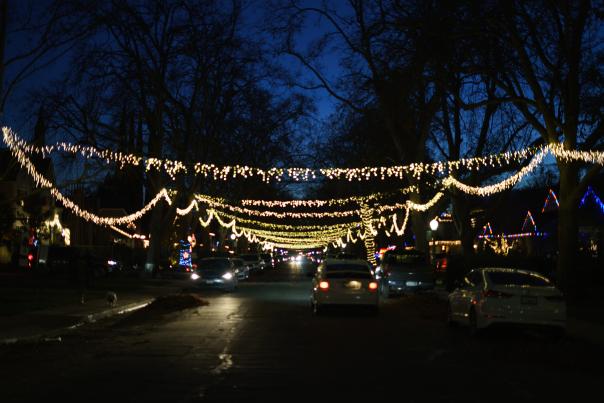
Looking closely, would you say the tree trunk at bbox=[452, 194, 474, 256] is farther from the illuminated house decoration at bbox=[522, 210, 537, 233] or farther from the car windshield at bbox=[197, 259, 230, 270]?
the illuminated house decoration at bbox=[522, 210, 537, 233]

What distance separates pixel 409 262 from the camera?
33.1 meters

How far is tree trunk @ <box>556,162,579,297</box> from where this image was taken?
25.7 m

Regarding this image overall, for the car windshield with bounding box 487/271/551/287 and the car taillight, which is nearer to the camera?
the car taillight

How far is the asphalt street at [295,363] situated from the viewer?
10164 mm

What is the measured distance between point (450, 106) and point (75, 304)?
21282 millimetres

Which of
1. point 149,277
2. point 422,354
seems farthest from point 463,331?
point 149,277

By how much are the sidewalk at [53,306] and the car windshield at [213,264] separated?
1.79m

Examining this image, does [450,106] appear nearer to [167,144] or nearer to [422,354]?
[167,144]

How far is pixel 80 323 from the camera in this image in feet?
68.3

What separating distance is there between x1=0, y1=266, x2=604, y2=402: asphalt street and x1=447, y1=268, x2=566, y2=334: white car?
18.6 inches

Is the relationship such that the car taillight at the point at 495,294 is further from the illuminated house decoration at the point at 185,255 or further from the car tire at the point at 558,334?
the illuminated house decoration at the point at 185,255

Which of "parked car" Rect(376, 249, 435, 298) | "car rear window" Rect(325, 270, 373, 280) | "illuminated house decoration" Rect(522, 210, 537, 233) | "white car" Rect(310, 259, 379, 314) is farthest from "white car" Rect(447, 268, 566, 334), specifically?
"illuminated house decoration" Rect(522, 210, 537, 233)

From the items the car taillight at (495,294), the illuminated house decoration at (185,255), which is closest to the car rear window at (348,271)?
the car taillight at (495,294)

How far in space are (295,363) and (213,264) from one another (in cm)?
2422
